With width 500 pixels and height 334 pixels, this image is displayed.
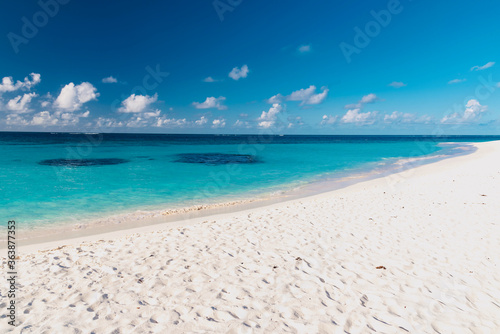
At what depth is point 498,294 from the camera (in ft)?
16.8

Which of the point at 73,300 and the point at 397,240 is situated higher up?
the point at 73,300

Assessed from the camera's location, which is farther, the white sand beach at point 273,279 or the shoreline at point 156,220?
the shoreline at point 156,220

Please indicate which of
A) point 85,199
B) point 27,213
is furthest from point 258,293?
point 85,199

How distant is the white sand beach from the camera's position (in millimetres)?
4324

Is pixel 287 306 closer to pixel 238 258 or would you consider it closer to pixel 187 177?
pixel 238 258

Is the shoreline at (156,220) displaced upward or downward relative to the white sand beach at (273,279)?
downward

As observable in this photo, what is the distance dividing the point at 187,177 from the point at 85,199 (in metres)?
9.01

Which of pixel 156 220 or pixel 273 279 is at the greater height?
pixel 273 279

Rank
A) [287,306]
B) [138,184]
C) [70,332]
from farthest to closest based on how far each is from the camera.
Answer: [138,184] → [287,306] → [70,332]

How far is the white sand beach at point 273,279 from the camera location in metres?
4.32

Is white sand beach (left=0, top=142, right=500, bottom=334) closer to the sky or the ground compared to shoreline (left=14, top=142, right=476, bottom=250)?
closer to the sky

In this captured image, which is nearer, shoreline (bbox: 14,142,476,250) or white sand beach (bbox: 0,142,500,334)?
white sand beach (bbox: 0,142,500,334)


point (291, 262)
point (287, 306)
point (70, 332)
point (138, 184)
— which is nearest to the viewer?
point (70, 332)

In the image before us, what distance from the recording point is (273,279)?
18.5ft
